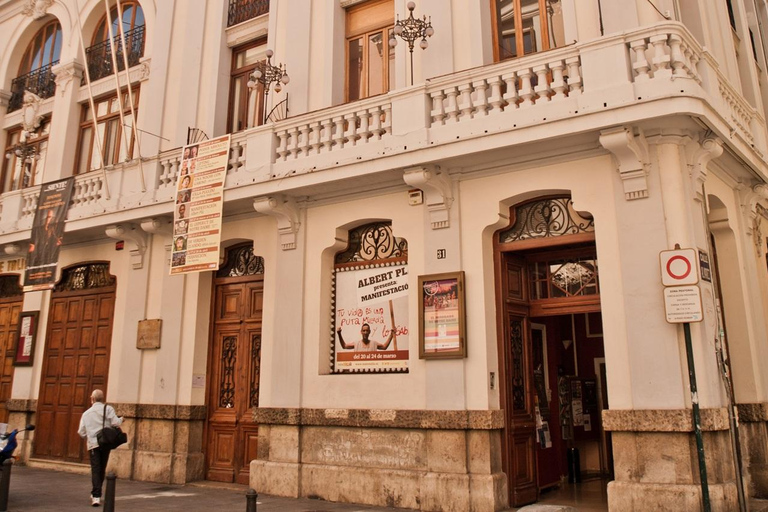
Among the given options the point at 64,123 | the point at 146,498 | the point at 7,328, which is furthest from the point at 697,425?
the point at 7,328

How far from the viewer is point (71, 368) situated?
1492cm

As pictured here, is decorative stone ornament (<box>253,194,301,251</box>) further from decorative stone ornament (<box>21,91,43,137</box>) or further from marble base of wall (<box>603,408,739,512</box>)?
decorative stone ornament (<box>21,91,43,137</box>)

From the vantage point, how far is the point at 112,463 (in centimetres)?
1314

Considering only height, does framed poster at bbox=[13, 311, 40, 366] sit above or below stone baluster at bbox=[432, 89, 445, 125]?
below

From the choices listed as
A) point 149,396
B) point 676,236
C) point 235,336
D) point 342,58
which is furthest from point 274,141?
point 676,236

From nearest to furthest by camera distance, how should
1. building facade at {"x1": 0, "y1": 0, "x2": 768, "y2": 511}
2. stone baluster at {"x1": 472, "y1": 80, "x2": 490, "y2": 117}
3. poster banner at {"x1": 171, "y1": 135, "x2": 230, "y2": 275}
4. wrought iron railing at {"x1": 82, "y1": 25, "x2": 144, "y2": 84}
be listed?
1. building facade at {"x1": 0, "y1": 0, "x2": 768, "y2": 511}
2. stone baluster at {"x1": 472, "y1": 80, "x2": 490, "y2": 117}
3. poster banner at {"x1": 171, "y1": 135, "x2": 230, "y2": 275}
4. wrought iron railing at {"x1": 82, "y1": 25, "x2": 144, "y2": 84}

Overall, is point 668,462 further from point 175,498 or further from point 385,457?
point 175,498

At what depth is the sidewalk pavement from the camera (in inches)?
385

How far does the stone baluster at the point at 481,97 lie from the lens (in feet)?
32.0

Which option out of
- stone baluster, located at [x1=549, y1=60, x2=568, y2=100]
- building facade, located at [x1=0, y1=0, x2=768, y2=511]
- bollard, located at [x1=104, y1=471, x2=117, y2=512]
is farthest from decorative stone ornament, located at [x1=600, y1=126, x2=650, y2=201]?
bollard, located at [x1=104, y1=471, x2=117, y2=512]

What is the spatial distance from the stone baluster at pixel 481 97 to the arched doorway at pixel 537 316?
157cm

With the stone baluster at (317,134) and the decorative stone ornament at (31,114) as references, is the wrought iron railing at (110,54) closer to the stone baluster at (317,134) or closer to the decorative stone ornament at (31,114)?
the decorative stone ornament at (31,114)

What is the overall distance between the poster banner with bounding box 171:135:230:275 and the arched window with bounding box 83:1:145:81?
4897mm

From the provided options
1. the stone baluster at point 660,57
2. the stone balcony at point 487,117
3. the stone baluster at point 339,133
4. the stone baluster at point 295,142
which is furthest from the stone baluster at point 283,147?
the stone baluster at point 660,57
